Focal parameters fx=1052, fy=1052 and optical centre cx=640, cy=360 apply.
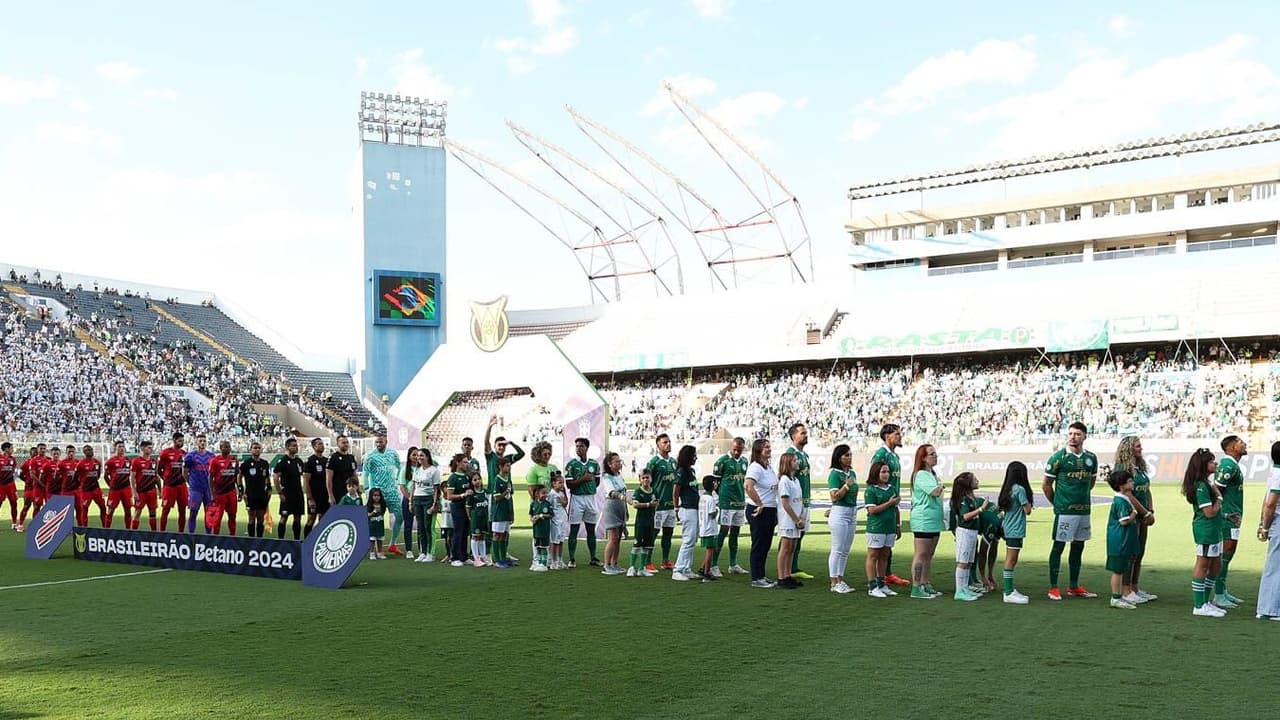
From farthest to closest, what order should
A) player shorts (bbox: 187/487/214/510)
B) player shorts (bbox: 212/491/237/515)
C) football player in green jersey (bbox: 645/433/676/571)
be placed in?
player shorts (bbox: 187/487/214/510) → player shorts (bbox: 212/491/237/515) → football player in green jersey (bbox: 645/433/676/571)

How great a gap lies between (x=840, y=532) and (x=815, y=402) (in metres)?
36.2

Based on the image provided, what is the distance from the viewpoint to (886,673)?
7.34 m

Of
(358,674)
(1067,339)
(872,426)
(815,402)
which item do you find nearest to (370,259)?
(815,402)

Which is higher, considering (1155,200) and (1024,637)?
(1155,200)

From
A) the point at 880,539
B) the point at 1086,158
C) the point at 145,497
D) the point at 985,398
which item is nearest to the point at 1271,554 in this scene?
the point at 880,539

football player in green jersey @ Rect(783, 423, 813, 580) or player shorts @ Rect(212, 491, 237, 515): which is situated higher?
football player in green jersey @ Rect(783, 423, 813, 580)

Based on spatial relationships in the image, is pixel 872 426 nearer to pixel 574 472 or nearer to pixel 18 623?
pixel 574 472

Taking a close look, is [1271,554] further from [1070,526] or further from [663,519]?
[663,519]

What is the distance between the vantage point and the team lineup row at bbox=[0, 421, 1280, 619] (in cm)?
987

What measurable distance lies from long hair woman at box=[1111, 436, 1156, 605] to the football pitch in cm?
25

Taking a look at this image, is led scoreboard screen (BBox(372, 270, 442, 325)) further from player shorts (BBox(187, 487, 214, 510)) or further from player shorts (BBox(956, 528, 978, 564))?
player shorts (BBox(956, 528, 978, 564))

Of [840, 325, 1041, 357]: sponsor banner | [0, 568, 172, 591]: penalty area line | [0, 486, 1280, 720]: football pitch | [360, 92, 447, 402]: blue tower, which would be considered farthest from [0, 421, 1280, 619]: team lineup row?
[360, 92, 447, 402]: blue tower

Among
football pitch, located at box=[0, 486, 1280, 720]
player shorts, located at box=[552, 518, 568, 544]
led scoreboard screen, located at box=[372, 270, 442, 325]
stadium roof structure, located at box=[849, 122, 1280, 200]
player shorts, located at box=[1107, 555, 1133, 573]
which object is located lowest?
football pitch, located at box=[0, 486, 1280, 720]

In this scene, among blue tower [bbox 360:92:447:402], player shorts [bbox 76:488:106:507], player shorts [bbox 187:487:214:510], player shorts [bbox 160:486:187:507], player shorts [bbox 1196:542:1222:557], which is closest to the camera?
player shorts [bbox 1196:542:1222:557]
